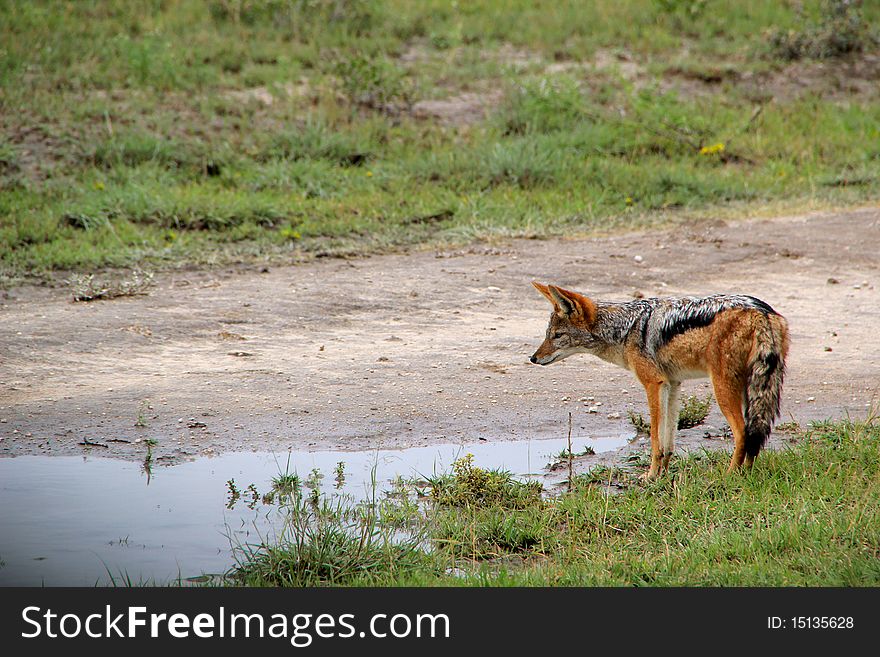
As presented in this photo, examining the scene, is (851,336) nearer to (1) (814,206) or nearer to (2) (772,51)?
(1) (814,206)

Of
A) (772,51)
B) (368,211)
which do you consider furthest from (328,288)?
(772,51)

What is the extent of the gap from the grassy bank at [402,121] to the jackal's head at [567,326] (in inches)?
209

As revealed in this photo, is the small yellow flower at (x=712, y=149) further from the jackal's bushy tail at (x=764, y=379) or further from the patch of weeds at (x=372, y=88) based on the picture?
the jackal's bushy tail at (x=764, y=379)

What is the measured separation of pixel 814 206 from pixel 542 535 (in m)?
9.42

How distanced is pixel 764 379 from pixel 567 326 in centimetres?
135

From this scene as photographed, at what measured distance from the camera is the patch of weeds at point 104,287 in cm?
989

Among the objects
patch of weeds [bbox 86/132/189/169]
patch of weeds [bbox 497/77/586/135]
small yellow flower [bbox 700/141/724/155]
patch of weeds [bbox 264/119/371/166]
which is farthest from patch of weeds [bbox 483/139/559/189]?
patch of weeds [bbox 86/132/189/169]

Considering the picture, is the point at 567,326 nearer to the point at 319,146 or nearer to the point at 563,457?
the point at 563,457

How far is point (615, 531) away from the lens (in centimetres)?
539

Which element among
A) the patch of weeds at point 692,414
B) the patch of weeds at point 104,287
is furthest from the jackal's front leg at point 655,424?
the patch of weeds at point 104,287

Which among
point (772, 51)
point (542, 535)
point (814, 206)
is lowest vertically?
point (542, 535)

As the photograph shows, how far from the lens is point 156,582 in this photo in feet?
15.9

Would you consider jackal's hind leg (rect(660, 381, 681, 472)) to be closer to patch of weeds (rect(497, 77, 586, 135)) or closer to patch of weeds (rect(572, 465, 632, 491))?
patch of weeds (rect(572, 465, 632, 491))

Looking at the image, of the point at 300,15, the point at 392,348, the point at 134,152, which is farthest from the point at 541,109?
the point at 392,348
